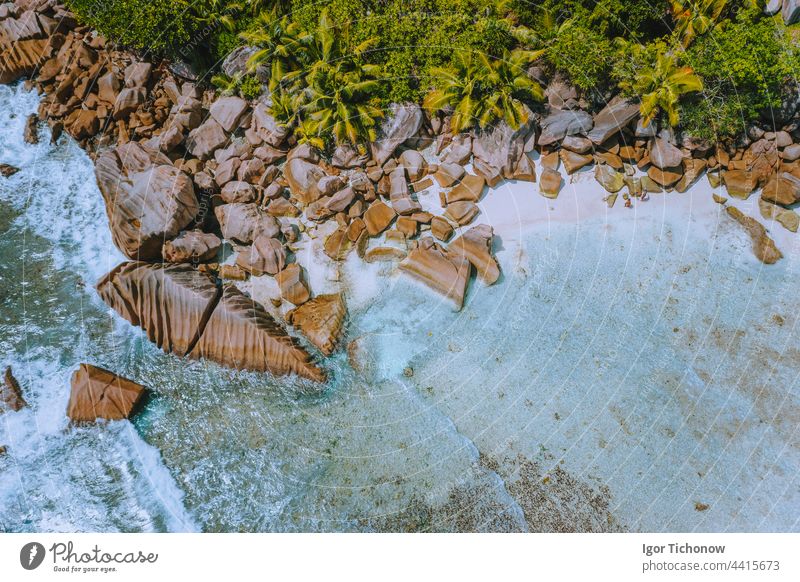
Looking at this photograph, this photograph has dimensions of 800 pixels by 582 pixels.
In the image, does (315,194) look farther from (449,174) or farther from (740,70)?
(740,70)

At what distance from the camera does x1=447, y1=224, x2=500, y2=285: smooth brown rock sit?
11672mm

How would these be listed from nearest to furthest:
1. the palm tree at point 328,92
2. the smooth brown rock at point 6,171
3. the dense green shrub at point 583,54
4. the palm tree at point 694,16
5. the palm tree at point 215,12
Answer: the palm tree at point 694,16 → the dense green shrub at point 583,54 → the palm tree at point 328,92 → the palm tree at point 215,12 → the smooth brown rock at point 6,171

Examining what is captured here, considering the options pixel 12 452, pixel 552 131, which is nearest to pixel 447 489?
pixel 552 131

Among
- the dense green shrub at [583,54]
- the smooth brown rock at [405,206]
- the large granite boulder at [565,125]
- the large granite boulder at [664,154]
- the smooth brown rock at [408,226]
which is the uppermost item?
the dense green shrub at [583,54]

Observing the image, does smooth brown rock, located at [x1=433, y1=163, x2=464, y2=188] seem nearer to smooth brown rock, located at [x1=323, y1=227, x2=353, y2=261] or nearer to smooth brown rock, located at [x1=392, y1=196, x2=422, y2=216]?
smooth brown rock, located at [x1=392, y1=196, x2=422, y2=216]

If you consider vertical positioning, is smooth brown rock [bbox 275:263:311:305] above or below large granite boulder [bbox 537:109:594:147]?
below

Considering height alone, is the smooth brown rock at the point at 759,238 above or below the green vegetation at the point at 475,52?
below

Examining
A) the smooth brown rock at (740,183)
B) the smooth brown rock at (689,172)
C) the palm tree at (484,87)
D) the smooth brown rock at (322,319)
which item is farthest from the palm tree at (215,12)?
the smooth brown rock at (740,183)

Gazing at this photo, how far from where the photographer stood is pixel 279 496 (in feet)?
33.8

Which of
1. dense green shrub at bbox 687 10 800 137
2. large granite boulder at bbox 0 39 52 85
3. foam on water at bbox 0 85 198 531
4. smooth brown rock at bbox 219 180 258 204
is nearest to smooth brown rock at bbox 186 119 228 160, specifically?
smooth brown rock at bbox 219 180 258 204

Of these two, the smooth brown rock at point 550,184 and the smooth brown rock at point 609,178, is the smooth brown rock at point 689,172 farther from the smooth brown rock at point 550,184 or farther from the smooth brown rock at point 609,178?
the smooth brown rock at point 550,184

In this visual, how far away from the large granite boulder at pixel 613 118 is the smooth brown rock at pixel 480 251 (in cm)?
380

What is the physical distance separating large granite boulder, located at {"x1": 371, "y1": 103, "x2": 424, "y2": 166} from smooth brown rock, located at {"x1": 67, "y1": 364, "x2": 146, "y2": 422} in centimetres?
836

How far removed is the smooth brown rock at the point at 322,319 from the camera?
11.3 metres
